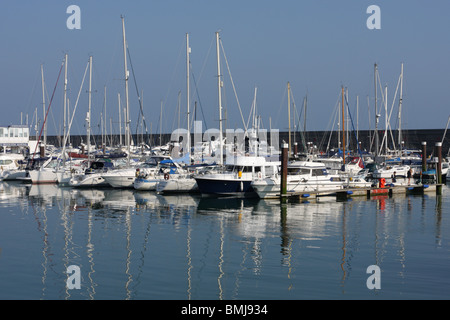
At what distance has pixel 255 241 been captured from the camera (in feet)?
82.4

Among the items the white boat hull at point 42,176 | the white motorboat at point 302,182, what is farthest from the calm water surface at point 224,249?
the white boat hull at point 42,176

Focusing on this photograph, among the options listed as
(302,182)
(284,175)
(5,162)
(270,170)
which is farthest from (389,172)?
(5,162)

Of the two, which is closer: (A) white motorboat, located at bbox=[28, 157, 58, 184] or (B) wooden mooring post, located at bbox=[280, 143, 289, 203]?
(B) wooden mooring post, located at bbox=[280, 143, 289, 203]

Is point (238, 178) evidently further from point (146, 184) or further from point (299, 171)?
point (146, 184)

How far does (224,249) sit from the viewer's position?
23516 mm

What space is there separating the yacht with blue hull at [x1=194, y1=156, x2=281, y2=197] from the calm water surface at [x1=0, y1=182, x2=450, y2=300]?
116 centimetres

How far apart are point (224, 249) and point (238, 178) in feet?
53.8

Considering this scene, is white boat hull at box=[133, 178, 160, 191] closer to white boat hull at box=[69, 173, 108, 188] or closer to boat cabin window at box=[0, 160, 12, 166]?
white boat hull at box=[69, 173, 108, 188]

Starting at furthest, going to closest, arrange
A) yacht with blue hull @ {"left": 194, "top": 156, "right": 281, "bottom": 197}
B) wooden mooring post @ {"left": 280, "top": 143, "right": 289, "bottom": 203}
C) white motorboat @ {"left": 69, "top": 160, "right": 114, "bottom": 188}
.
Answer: white motorboat @ {"left": 69, "top": 160, "right": 114, "bottom": 188}, yacht with blue hull @ {"left": 194, "top": 156, "right": 281, "bottom": 197}, wooden mooring post @ {"left": 280, "top": 143, "right": 289, "bottom": 203}

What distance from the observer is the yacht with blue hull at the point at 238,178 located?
130ft

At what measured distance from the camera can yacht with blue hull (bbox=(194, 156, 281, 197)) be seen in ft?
130

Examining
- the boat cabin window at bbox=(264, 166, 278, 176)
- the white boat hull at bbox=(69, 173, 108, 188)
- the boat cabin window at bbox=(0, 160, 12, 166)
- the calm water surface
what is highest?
the boat cabin window at bbox=(264, 166, 278, 176)

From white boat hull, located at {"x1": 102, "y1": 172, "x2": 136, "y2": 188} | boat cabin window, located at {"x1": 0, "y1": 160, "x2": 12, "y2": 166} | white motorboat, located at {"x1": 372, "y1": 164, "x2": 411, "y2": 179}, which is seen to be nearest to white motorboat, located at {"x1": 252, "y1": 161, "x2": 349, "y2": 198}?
white motorboat, located at {"x1": 372, "y1": 164, "x2": 411, "y2": 179}
